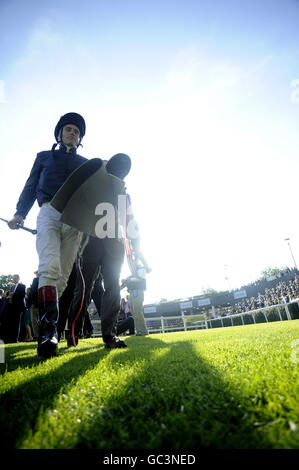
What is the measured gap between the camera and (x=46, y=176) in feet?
10.3

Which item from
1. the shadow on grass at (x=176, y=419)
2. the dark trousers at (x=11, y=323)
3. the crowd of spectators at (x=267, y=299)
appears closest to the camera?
the shadow on grass at (x=176, y=419)

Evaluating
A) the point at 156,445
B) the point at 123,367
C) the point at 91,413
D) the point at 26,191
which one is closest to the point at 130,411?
the point at 91,413

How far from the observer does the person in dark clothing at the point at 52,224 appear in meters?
2.57

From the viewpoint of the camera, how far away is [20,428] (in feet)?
2.56

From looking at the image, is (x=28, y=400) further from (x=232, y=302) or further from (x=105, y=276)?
(x=232, y=302)

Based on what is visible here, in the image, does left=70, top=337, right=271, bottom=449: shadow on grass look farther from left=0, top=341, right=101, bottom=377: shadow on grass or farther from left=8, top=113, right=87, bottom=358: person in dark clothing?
left=8, top=113, right=87, bottom=358: person in dark clothing

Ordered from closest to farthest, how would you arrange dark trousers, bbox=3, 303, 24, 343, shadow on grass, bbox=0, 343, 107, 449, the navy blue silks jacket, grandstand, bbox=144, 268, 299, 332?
shadow on grass, bbox=0, 343, 107, 449 < the navy blue silks jacket < dark trousers, bbox=3, 303, 24, 343 < grandstand, bbox=144, 268, 299, 332

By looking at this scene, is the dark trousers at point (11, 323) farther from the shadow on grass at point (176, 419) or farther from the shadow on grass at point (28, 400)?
the shadow on grass at point (176, 419)

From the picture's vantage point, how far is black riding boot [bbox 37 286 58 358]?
2.38 m

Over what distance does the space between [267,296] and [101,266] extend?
97.2ft

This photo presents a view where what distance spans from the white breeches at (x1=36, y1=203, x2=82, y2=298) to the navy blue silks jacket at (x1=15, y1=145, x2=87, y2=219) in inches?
9.0

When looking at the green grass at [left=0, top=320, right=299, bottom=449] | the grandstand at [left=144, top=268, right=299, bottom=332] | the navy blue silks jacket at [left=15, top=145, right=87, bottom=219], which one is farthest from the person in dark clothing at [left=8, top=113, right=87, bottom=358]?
the grandstand at [left=144, top=268, right=299, bottom=332]

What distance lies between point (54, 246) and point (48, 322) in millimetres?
835

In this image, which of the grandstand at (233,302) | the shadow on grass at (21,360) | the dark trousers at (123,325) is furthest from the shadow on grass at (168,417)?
the grandstand at (233,302)
